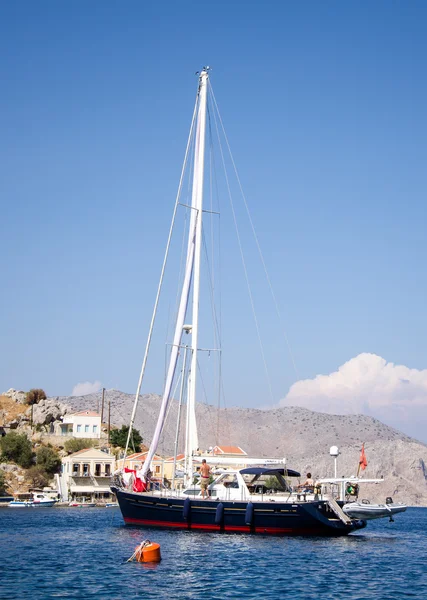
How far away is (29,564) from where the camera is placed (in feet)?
101

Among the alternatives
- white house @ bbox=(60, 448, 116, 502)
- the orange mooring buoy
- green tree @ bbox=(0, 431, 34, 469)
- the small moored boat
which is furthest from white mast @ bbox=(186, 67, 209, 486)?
green tree @ bbox=(0, 431, 34, 469)

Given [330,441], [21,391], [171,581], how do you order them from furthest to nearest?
[330,441] < [21,391] < [171,581]

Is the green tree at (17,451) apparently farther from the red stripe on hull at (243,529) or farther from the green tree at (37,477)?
the red stripe on hull at (243,529)

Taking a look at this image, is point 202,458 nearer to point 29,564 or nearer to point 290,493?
point 290,493

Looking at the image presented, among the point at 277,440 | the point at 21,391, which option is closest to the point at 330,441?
the point at 277,440

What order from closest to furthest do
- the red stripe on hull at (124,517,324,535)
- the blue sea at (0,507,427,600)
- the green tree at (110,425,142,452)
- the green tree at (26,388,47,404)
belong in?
1. the blue sea at (0,507,427,600)
2. the red stripe on hull at (124,517,324,535)
3. the green tree at (110,425,142,452)
4. the green tree at (26,388,47,404)

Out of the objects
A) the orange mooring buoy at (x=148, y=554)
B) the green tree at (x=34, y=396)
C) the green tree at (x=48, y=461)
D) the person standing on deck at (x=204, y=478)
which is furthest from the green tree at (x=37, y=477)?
the orange mooring buoy at (x=148, y=554)

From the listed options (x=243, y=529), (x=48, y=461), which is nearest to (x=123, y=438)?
(x=48, y=461)

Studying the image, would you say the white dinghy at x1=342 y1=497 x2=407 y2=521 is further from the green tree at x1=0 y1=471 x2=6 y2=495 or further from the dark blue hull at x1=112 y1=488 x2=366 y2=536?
the green tree at x1=0 y1=471 x2=6 y2=495

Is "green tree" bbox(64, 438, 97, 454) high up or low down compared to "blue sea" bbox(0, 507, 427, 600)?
up

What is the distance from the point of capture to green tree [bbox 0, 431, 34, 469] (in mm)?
101312

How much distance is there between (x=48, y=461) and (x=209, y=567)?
7433 cm

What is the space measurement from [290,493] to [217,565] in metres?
10.8

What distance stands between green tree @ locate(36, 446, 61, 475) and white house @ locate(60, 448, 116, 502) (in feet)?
8.34
